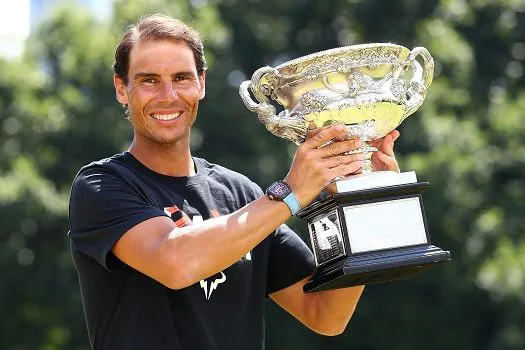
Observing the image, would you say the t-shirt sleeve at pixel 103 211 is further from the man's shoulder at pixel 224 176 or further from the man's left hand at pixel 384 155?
the man's left hand at pixel 384 155

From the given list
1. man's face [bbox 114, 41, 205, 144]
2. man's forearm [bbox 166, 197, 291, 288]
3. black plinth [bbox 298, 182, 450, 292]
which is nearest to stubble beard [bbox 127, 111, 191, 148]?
man's face [bbox 114, 41, 205, 144]

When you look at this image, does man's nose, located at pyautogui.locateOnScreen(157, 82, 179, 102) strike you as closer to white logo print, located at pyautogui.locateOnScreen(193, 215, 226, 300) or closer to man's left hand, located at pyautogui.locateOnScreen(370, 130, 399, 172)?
white logo print, located at pyautogui.locateOnScreen(193, 215, 226, 300)

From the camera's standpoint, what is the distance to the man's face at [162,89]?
385cm

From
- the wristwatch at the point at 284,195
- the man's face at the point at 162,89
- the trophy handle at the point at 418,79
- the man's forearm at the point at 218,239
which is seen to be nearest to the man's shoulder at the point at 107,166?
the man's face at the point at 162,89

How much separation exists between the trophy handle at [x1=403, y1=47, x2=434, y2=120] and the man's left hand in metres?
0.09

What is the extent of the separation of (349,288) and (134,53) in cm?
95

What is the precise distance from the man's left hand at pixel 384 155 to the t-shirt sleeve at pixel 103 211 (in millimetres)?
719

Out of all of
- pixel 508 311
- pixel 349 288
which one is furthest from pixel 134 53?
pixel 508 311

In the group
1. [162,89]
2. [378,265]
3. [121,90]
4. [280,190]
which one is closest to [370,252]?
[378,265]

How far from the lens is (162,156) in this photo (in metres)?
3.92

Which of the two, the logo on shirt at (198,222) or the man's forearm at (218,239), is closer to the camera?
the man's forearm at (218,239)

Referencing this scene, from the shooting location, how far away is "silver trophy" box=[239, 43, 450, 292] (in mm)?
3855

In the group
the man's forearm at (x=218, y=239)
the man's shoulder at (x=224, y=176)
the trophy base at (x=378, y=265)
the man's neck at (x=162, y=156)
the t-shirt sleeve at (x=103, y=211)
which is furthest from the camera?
the man's shoulder at (x=224, y=176)

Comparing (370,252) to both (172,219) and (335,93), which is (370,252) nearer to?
(335,93)
